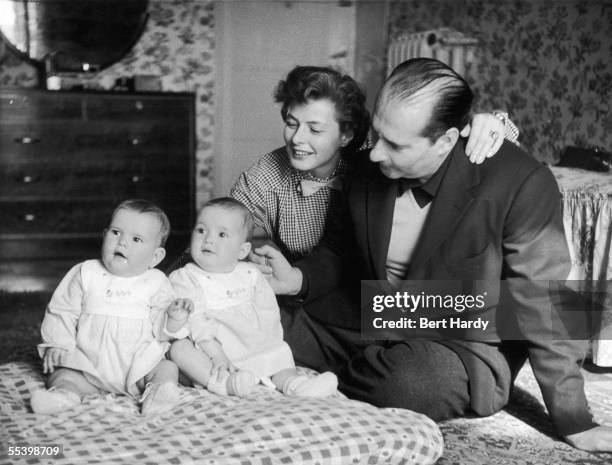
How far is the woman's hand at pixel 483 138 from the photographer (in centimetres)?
183

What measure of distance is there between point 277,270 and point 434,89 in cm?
61

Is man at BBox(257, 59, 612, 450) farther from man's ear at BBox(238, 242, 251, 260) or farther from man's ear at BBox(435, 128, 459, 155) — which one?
man's ear at BBox(238, 242, 251, 260)

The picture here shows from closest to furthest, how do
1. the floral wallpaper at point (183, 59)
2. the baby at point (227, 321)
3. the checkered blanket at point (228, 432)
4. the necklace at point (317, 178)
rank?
the checkered blanket at point (228, 432), the baby at point (227, 321), the necklace at point (317, 178), the floral wallpaper at point (183, 59)

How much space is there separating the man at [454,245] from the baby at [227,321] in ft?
0.52

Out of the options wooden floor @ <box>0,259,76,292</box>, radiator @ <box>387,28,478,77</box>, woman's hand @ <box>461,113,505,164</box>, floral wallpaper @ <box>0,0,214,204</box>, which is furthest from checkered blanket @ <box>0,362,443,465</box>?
floral wallpaper @ <box>0,0,214,204</box>

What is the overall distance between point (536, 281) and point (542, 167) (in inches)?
10.8

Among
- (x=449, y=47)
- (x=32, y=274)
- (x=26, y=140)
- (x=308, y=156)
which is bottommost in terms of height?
(x=32, y=274)

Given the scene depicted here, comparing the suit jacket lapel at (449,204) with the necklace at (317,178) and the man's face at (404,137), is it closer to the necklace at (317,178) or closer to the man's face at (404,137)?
the man's face at (404,137)

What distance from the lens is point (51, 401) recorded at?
1.61m

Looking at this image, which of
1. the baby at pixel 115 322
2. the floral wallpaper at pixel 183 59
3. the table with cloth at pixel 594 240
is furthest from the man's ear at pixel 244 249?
the floral wallpaper at pixel 183 59

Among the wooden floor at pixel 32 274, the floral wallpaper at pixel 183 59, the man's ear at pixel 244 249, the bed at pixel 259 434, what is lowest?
the wooden floor at pixel 32 274

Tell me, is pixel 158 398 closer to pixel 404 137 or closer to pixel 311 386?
pixel 311 386

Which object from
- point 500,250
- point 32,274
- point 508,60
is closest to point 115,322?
point 500,250

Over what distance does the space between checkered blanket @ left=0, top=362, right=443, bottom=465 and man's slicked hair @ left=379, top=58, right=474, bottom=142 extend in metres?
0.67
